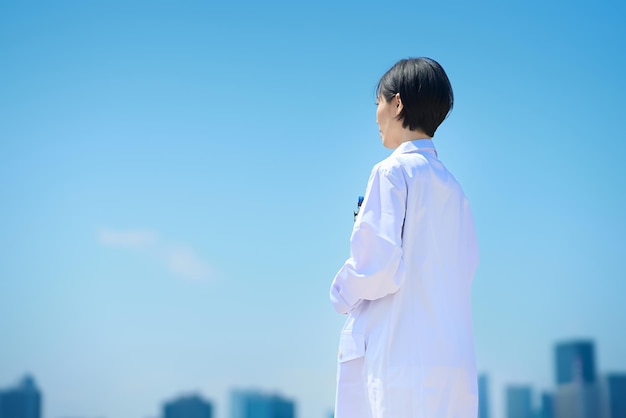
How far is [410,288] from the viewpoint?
211 cm

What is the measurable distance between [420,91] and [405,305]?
56 centimetres

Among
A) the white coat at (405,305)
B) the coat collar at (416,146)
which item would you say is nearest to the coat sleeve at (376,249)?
the white coat at (405,305)

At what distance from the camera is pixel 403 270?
209cm

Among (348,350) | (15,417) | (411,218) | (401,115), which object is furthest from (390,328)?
(15,417)

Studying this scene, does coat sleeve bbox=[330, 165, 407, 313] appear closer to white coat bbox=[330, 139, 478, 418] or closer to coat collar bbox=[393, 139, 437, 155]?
white coat bbox=[330, 139, 478, 418]

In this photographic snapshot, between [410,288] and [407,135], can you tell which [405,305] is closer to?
[410,288]

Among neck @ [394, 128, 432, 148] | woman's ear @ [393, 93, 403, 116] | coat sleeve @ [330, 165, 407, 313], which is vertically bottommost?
coat sleeve @ [330, 165, 407, 313]

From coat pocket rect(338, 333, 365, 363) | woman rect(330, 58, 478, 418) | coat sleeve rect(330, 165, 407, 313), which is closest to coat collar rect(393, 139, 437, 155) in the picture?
woman rect(330, 58, 478, 418)

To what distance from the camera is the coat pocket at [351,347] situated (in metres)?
2.12

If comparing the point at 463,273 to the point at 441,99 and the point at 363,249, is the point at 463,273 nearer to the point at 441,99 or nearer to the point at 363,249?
the point at 363,249

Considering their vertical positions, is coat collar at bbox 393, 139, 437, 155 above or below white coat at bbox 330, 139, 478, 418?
above

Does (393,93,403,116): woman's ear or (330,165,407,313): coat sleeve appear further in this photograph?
(393,93,403,116): woman's ear

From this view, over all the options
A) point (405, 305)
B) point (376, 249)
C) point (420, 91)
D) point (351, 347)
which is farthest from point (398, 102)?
point (351, 347)

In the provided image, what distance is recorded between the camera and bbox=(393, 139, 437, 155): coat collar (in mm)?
2242
